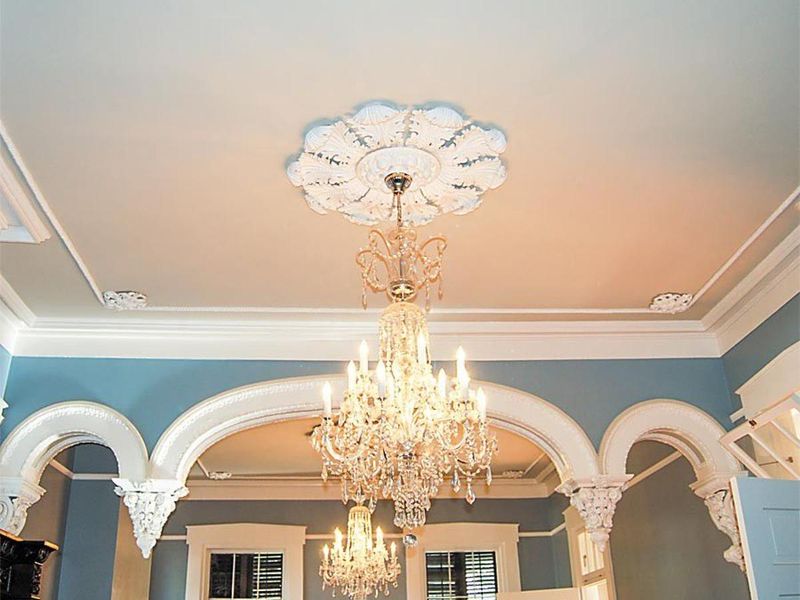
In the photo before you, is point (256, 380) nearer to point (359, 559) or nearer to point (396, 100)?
point (396, 100)

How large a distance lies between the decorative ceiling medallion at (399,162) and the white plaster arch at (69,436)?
209cm

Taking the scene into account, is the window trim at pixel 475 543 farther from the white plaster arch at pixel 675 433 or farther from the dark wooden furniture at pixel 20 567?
the dark wooden furniture at pixel 20 567

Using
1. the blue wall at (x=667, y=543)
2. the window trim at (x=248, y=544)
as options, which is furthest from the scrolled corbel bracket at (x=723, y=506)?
the window trim at (x=248, y=544)

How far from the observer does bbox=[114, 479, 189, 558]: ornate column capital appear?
4637mm

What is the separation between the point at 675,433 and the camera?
5.17 metres

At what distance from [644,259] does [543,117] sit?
1523 mm

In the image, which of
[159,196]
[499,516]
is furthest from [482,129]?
[499,516]

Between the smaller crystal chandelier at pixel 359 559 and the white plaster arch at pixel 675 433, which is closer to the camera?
the white plaster arch at pixel 675 433

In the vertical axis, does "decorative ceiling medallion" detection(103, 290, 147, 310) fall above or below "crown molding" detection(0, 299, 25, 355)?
above

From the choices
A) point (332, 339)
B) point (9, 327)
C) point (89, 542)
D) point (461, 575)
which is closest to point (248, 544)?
point (89, 542)

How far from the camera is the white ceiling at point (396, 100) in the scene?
270 centimetres

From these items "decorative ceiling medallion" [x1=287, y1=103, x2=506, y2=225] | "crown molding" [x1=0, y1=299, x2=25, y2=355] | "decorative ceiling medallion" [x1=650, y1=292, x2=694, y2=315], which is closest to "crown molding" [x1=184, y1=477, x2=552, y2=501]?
"crown molding" [x1=0, y1=299, x2=25, y2=355]

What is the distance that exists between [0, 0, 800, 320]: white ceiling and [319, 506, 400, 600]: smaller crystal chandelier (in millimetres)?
4054

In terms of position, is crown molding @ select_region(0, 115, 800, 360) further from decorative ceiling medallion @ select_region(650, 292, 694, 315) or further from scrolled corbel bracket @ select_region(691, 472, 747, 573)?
scrolled corbel bracket @ select_region(691, 472, 747, 573)
